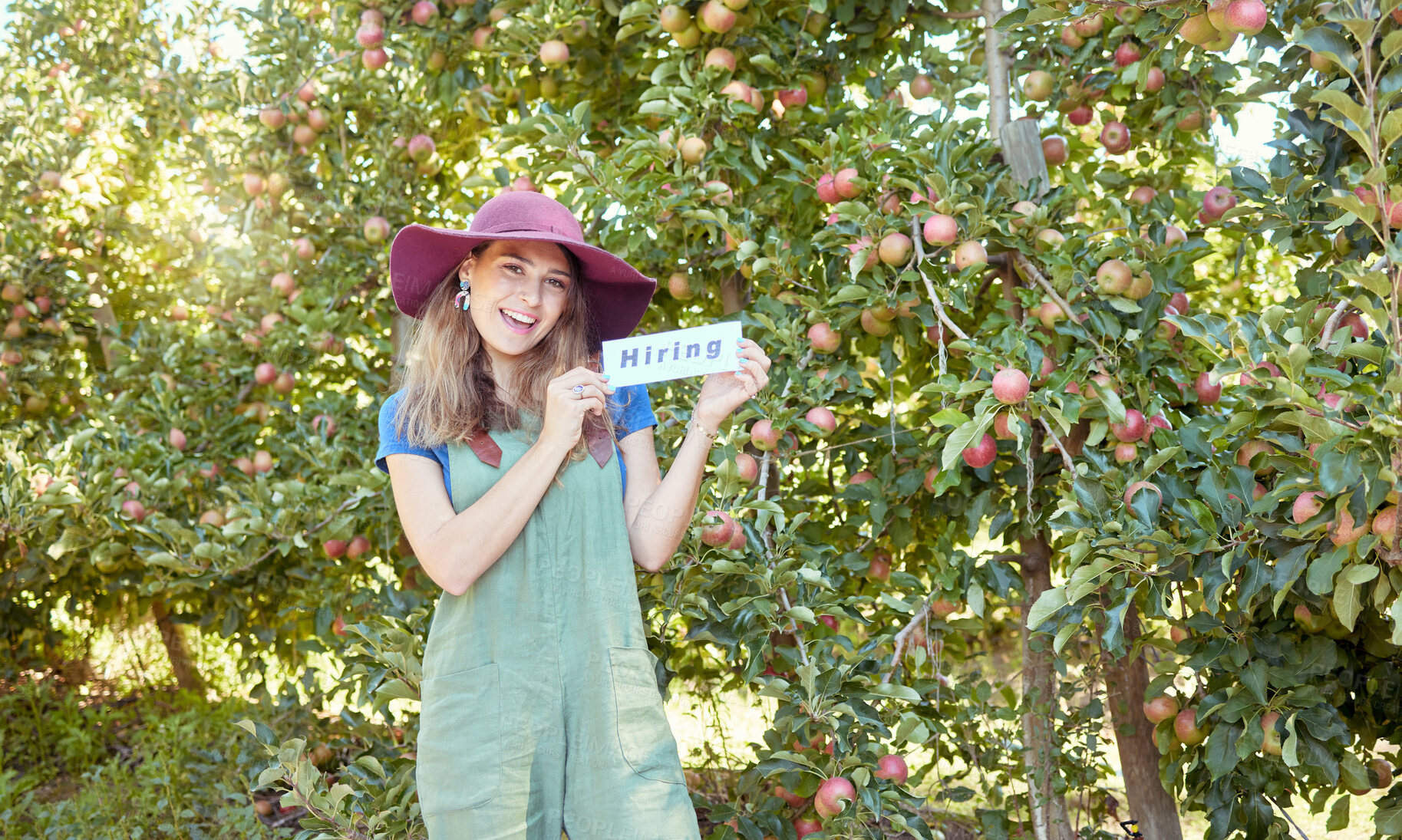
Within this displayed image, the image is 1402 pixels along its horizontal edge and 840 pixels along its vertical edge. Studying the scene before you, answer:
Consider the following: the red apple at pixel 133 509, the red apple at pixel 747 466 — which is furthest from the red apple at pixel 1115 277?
the red apple at pixel 133 509

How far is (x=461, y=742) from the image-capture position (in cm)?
132

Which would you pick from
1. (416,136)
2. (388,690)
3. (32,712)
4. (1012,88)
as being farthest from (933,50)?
(32,712)

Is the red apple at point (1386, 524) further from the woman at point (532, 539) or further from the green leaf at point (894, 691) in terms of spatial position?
the woman at point (532, 539)

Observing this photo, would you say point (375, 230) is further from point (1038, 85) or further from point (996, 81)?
point (1038, 85)

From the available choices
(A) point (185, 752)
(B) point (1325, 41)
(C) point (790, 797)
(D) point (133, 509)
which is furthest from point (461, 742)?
(A) point (185, 752)

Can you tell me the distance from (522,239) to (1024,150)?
157 centimetres

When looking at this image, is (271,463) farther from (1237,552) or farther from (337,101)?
(1237,552)

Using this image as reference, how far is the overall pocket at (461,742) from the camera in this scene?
1.30 m

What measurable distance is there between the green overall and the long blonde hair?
56mm

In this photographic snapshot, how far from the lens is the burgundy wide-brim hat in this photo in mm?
1507

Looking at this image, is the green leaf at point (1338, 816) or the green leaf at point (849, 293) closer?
the green leaf at point (1338, 816)

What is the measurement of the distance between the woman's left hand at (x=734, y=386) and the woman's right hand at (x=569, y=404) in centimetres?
16

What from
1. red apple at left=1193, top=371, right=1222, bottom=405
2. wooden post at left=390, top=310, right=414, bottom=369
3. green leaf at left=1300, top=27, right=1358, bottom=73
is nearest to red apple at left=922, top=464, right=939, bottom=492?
red apple at left=1193, top=371, right=1222, bottom=405

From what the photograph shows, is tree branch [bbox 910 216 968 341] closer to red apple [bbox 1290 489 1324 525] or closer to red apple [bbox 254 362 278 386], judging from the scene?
red apple [bbox 1290 489 1324 525]
